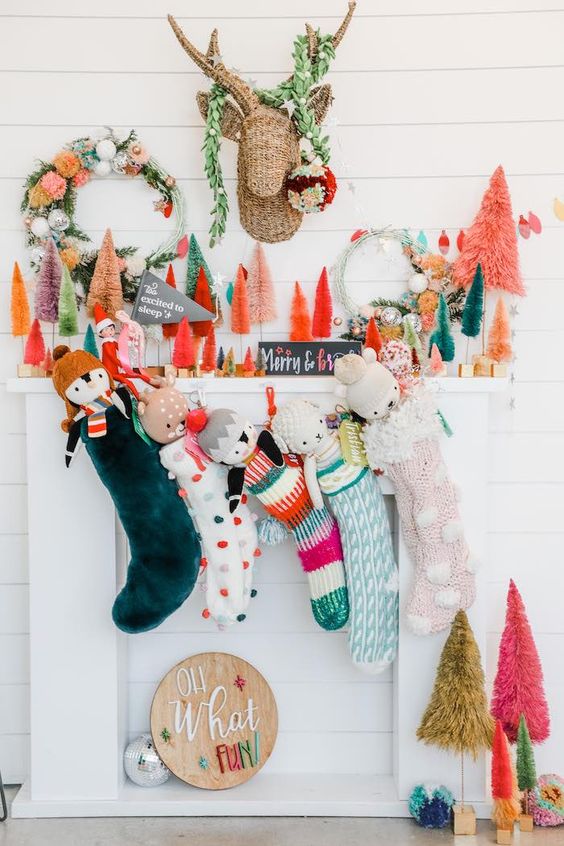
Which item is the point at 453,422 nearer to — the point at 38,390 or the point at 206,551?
the point at 206,551

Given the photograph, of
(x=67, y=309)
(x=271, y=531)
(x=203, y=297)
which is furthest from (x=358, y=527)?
(x=67, y=309)

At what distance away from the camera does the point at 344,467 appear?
2121 mm

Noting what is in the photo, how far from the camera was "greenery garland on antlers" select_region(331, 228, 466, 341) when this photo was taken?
228 cm

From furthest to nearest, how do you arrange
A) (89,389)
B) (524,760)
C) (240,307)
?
(240,307) < (524,760) < (89,389)

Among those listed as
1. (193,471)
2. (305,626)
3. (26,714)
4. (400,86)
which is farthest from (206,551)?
(400,86)

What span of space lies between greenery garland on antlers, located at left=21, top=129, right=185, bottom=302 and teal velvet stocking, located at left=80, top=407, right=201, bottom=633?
0.47 m

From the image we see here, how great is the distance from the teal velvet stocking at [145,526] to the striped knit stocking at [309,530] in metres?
0.21

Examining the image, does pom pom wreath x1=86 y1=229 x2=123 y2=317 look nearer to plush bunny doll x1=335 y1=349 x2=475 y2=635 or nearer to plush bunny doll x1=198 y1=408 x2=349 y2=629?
plush bunny doll x1=198 y1=408 x2=349 y2=629

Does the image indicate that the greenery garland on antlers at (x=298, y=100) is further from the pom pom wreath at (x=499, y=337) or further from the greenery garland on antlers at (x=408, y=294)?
the pom pom wreath at (x=499, y=337)

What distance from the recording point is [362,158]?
2293mm

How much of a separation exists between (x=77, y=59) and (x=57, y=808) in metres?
1.96

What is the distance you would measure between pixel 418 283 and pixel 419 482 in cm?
54

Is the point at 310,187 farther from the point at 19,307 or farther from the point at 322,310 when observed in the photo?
the point at 19,307

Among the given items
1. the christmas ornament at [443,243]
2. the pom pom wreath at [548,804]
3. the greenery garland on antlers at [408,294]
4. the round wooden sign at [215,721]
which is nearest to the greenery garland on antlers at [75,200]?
the greenery garland on antlers at [408,294]
